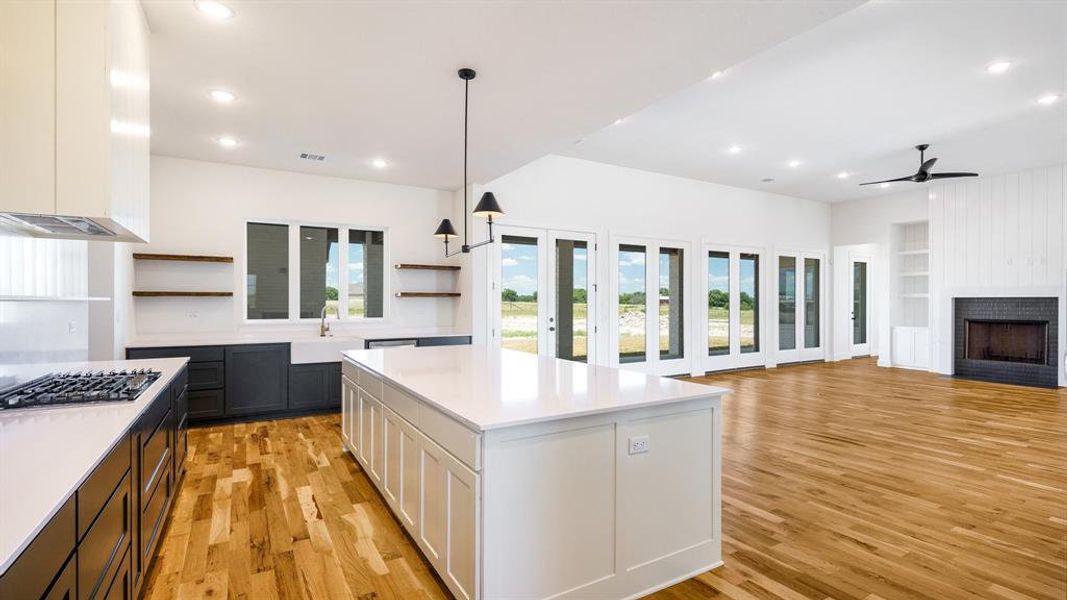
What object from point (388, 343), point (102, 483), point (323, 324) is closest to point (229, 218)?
point (323, 324)

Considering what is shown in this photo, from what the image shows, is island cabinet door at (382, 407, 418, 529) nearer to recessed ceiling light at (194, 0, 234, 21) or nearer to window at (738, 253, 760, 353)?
recessed ceiling light at (194, 0, 234, 21)

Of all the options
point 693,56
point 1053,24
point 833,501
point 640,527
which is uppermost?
point 1053,24

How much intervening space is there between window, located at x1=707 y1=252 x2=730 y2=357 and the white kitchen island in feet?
20.1

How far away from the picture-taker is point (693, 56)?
2.93 meters

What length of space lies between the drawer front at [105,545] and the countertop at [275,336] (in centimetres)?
339

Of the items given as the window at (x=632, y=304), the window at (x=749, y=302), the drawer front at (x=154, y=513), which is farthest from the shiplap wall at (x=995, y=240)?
the drawer front at (x=154, y=513)

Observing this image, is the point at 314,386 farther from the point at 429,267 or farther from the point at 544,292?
the point at 544,292

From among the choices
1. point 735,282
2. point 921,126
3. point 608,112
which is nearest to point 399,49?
point 608,112

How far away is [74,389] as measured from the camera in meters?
2.15

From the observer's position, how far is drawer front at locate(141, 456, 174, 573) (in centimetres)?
208

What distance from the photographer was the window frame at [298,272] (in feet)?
18.5

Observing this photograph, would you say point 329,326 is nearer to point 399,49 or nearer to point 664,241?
point 399,49

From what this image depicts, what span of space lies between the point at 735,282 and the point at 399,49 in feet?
23.4

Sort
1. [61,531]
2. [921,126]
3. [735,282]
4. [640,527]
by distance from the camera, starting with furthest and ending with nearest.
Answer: [735,282] < [921,126] < [640,527] < [61,531]
